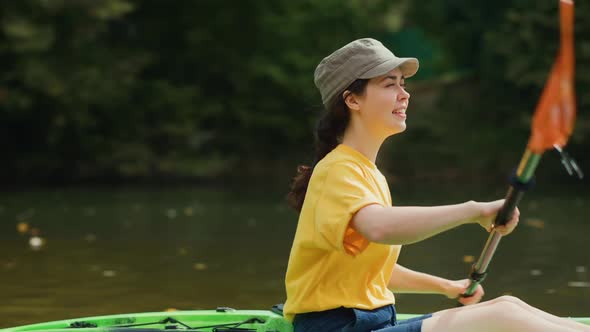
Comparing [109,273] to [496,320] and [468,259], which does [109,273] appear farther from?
[496,320]

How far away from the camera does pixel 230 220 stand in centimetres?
1502

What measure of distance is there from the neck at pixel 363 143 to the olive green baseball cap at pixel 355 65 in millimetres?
137

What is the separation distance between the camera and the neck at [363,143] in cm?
382

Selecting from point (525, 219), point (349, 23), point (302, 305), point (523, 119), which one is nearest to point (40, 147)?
point (349, 23)

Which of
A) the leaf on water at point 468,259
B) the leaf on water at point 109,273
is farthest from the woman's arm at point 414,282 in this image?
the leaf on water at point 468,259

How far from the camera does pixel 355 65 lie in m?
3.79

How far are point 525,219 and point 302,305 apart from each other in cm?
1148

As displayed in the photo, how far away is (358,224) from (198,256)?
7620 mm

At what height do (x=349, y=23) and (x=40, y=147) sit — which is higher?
(x=349, y=23)

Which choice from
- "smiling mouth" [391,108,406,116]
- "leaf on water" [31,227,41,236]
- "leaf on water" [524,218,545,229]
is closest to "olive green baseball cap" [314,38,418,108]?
"smiling mouth" [391,108,406,116]

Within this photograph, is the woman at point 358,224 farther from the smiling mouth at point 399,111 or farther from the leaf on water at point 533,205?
the leaf on water at point 533,205

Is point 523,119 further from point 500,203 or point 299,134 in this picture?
point 500,203

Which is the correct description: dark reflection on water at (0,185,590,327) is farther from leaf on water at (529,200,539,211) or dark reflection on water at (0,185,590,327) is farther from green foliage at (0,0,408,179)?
green foliage at (0,0,408,179)

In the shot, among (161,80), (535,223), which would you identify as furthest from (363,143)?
(161,80)
